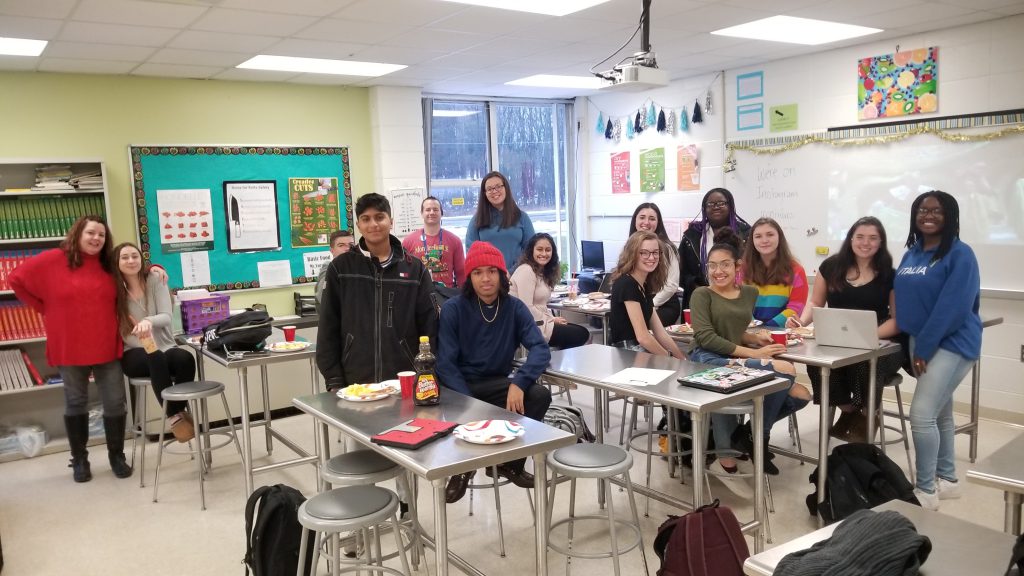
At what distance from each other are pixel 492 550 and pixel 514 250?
2.34m

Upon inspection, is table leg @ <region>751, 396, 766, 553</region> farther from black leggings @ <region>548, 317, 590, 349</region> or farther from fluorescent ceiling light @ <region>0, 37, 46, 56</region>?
fluorescent ceiling light @ <region>0, 37, 46, 56</region>

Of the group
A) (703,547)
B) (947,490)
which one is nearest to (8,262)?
(703,547)

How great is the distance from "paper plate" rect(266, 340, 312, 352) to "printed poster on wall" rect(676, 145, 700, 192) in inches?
155

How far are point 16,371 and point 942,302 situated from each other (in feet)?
17.7

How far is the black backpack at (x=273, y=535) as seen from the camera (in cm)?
276

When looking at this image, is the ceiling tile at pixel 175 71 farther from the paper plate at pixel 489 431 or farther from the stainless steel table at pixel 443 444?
the paper plate at pixel 489 431

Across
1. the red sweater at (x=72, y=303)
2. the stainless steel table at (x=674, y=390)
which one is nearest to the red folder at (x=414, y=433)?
the stainless steel table at (x=674, y=390)

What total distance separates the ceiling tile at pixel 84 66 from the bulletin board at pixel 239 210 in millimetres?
551

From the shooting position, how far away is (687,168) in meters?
6.66

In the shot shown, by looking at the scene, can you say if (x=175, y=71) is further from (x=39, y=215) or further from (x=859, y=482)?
(x=859, y=482)

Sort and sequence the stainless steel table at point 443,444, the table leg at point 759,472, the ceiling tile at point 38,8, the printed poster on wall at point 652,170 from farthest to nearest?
the printed poster on wall at point 652,170 → the ceiling tile at point 38,8 → the table leg at point 759,472 → the stainless steel table at point 443,444

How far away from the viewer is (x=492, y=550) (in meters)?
3.35

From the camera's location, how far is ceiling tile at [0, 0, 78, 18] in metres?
3.44

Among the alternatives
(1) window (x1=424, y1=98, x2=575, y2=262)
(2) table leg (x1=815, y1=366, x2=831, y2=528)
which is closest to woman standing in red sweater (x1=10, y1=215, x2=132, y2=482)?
(1) window (x1=424, y1=98, x2=575, y2=262)
